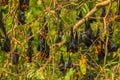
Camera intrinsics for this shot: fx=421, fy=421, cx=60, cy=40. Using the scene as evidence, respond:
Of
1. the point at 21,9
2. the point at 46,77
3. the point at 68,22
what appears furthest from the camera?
the point at 68,22

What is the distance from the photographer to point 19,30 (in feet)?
13.0

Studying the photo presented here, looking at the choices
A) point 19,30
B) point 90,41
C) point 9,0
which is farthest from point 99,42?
point 9,0

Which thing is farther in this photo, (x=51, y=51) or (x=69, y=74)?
(x=51, y=51)

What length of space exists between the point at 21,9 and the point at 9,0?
1.19 ft

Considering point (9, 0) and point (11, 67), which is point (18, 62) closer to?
point (11, 67)

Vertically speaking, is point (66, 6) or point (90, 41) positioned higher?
point (66, 6)

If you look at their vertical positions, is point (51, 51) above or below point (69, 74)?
above

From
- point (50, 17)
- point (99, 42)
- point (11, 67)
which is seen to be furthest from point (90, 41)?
point (11, 67)

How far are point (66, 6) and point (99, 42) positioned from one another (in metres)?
0.50

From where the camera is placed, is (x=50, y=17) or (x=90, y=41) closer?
(x=50, y=17)

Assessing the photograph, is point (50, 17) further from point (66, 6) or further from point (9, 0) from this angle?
point (9, 0)

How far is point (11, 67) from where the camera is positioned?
13.2 feet

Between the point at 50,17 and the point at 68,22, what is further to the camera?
the point at 68,22

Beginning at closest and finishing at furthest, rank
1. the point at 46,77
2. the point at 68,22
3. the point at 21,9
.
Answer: the point at 46,77 → the point at 21,9 → the point at 68,22
